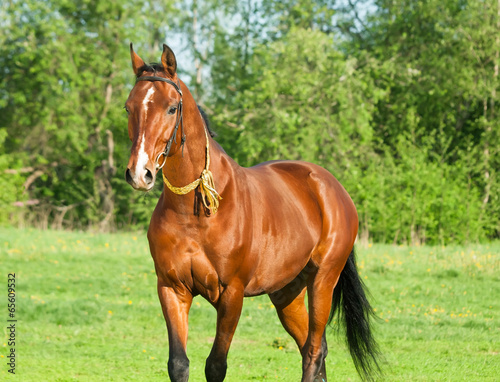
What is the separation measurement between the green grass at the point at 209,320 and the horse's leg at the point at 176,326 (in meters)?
2.34

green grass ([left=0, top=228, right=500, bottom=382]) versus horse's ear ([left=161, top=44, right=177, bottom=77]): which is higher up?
horse's ear ([left=161, top=44, right=177, bottom=77])

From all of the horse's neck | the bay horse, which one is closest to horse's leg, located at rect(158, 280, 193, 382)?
the bay horse

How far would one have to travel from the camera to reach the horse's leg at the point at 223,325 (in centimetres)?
396

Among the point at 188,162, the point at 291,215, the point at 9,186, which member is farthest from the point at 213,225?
the point at 9,186

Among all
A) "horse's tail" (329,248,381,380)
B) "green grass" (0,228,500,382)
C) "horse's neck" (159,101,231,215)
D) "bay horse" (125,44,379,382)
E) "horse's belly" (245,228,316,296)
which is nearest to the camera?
"bay horse" (125,44,379,382)

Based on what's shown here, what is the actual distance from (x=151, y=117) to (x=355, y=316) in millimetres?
3132

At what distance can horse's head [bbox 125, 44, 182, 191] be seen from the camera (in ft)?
10.6

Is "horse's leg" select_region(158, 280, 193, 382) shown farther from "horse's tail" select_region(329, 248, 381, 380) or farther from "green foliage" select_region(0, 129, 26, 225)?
"green foliage" select_region(0, 129, 26, 225)

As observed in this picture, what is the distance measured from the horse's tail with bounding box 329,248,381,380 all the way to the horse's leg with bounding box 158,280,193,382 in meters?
2.07

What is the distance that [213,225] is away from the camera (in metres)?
3.86

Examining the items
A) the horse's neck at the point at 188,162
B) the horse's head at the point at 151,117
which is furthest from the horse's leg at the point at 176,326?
the horse's head at the point at 151,117

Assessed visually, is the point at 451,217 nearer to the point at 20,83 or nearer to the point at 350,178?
the point at 350,178

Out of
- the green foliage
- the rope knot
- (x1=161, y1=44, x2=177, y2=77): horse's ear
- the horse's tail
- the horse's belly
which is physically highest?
(x1=161, y1=44, x2=177, y2=77): horse's ear

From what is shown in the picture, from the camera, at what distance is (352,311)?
5633 millimetres
